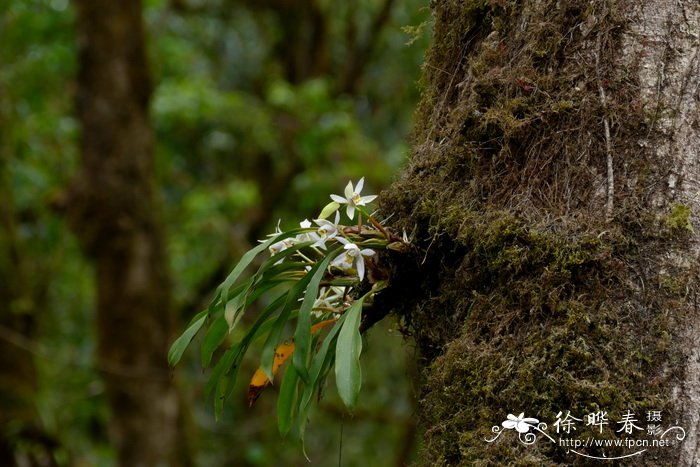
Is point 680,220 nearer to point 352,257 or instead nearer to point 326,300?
point 352,257

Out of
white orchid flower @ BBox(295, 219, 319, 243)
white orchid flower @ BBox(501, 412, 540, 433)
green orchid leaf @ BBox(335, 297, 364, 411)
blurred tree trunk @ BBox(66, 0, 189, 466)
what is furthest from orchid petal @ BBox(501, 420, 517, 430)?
blurred tree trunk @ BBox(66, 0, 189, 466)

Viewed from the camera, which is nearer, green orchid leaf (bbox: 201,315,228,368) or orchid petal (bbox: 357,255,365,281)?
orchid petal (bbox: 357,255,365,281)

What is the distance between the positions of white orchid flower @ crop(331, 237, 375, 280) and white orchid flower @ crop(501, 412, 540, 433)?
373 millimetres

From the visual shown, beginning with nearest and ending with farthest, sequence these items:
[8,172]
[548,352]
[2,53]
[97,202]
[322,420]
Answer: [548,352] → [97,202] → [8,172] → [2,53] → [322,420]

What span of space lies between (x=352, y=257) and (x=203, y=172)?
6.91m

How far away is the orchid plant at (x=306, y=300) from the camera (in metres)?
1.44

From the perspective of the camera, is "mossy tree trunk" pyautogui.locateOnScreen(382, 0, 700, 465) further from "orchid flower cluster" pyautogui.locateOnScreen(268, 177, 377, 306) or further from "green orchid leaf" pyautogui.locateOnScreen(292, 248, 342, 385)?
"green orchid leaf" pyautogui.locateOnScreen(292, 248, 342, 385)

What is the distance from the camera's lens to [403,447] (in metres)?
7.43

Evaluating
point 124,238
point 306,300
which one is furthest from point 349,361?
point 124,238

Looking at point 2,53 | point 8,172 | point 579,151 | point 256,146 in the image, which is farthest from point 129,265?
point 579,151

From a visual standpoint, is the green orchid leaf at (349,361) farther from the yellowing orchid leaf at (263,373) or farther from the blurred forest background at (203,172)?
the blurred forest background at (203,172)

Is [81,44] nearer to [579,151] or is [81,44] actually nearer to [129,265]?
[129,265]

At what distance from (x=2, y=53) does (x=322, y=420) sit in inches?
170

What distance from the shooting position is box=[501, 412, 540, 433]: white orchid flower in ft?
4.21
